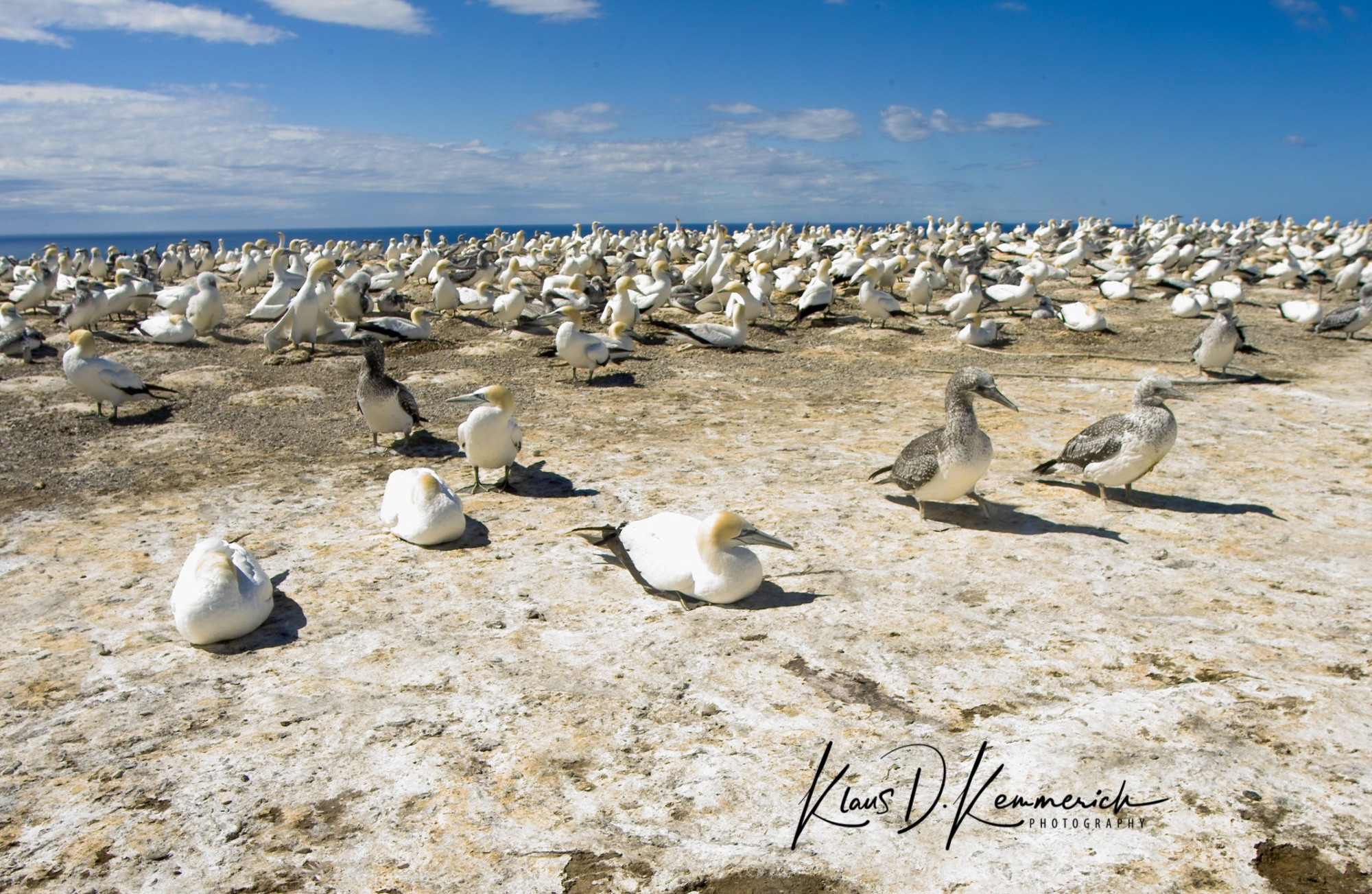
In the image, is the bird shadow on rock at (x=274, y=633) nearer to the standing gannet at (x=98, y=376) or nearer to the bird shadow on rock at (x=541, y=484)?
the bird shadow on rock at (x=541, y=484)

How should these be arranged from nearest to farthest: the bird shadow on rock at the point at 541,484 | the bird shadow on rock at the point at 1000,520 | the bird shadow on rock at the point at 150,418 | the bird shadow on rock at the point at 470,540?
the bird shadow on rock at the point at 470,540 < the bird shadow on rock at the point at 1000,520 < the bird shadow on rock at the point at 541,484 < the bird shadow on rock at the point at 150,418

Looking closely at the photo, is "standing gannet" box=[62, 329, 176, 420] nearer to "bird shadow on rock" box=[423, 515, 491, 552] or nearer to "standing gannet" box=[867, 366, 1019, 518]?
"bird shadow on rock" box=[423, 515, 491, 552]

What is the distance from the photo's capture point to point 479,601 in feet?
18.7

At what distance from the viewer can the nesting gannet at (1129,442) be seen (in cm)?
712

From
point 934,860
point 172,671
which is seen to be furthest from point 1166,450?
point 172,671

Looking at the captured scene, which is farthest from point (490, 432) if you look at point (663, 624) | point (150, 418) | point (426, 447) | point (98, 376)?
point (98, 376)

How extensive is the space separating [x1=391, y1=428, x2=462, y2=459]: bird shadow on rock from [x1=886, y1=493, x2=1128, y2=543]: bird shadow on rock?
4.74m

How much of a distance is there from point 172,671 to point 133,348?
1262 centimetres

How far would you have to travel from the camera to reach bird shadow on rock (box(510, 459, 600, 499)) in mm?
7898

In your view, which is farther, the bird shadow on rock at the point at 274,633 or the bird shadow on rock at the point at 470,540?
the bird shadow on rock at the point at 470,540

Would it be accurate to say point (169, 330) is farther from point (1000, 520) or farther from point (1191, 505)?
point (1191, 505)

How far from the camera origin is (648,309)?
17016mm
